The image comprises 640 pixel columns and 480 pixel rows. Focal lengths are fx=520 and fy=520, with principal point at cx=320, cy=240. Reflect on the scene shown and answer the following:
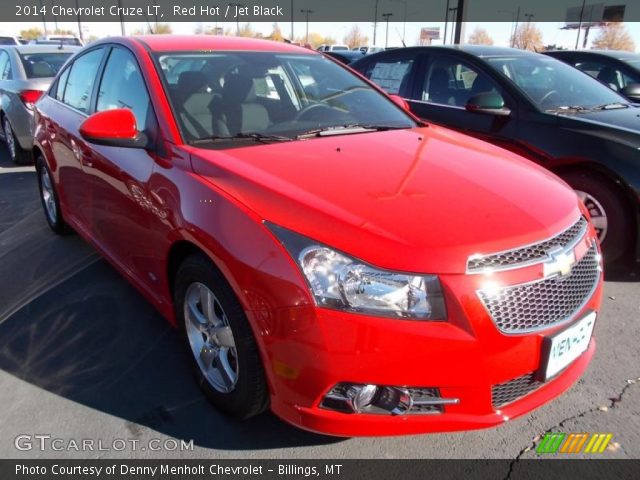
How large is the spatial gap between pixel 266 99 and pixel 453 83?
2616mm

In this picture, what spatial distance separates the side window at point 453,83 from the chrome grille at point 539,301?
9.55ft

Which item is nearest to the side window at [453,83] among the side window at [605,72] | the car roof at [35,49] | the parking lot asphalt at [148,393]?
the parking lot asphalt at [148,393]

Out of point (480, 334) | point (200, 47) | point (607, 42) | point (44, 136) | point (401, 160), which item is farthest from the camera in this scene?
point (607, 42)

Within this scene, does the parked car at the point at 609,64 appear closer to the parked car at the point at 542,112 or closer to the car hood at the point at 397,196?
the parked car at the point at 542,112

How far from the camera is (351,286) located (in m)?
1.75

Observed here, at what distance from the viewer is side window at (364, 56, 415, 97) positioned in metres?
5.37

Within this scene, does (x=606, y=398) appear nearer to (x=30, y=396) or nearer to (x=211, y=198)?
(x=211, y=198)

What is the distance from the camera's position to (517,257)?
6.04ft

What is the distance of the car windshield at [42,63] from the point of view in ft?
22.9

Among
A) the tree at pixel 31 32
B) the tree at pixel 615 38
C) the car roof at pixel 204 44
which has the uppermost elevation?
the car roof at pixel 204 44

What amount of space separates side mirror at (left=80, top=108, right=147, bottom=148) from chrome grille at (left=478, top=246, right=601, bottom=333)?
69.8 inches

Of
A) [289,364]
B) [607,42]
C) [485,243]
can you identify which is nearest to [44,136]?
[289,364]

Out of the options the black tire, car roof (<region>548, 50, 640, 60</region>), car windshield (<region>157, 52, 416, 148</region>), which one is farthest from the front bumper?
car roof (<region>548, 50, 640, 60</region>)
